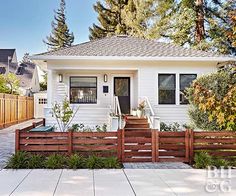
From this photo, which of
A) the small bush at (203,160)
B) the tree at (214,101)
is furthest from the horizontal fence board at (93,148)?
the tree at (214,101)

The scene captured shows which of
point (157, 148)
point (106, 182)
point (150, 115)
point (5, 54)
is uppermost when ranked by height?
point (5, 54)

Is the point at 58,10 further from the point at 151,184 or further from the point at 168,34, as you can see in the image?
the point at 151,184

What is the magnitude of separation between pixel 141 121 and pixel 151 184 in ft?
22.1

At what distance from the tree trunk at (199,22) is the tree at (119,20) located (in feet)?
13.0

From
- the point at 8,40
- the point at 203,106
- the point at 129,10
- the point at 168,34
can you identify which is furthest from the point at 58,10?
the point at 203,106

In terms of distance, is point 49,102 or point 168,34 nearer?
point 49,102

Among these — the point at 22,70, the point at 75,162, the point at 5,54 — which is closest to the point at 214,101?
the point at 75,162

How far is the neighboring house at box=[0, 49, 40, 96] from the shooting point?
103ft

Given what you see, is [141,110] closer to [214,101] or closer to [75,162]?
[214,101]

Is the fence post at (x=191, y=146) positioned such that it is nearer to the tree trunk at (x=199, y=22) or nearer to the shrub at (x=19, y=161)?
the shrub at (x=19, y=161)

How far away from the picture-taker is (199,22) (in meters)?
21.3

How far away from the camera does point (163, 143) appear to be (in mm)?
7910

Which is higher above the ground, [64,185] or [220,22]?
[220,22]

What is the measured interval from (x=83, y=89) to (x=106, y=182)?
29.6ft
